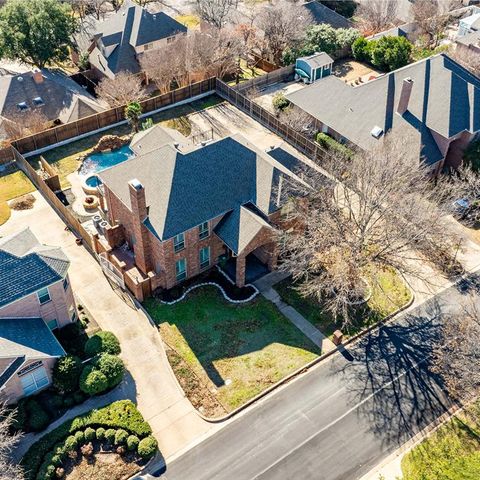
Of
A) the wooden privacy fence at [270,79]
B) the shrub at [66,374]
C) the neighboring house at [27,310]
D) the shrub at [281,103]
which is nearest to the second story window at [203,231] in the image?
the neighboring house at [27,310]

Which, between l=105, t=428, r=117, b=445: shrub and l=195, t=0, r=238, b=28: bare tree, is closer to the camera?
l=105, t=428, r=117, b=445: shrub

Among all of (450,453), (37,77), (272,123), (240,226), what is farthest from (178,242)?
(37,77)

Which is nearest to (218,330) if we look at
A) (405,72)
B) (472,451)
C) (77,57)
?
(472,451)

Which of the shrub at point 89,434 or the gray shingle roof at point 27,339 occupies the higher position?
the gray shingle roof at point 27,339

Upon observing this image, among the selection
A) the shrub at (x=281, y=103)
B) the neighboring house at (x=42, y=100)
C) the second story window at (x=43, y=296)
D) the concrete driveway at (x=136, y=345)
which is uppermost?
the second story window at (x=43, y=296)

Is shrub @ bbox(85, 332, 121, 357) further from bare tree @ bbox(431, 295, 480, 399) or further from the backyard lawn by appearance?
bare tree @ bbox(431, 295, 480, 399)

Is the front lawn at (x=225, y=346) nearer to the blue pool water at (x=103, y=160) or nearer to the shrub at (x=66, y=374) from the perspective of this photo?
the shrub at (x=66, y=374)

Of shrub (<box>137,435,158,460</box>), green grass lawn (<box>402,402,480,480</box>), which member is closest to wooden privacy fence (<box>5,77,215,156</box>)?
shrub (<box>137,435,158,460</box>)
